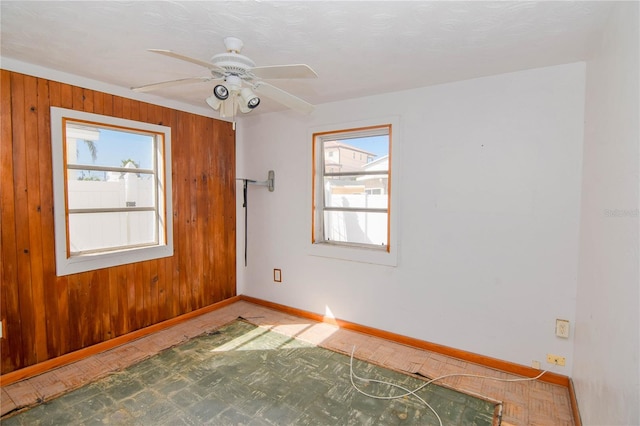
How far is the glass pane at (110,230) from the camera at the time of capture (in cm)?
271

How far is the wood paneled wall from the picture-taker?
2320 millimetres

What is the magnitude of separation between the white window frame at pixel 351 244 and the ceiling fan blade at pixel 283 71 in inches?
58.6

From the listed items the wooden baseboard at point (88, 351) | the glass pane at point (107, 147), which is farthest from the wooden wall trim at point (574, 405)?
the glass pane at point (107, 147)

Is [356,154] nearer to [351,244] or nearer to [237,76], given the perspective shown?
[351,244]

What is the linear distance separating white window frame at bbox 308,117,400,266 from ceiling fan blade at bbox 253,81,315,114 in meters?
1.06

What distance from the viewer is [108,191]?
9.49ft

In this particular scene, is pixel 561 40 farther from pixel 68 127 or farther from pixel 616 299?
pixel 68 127

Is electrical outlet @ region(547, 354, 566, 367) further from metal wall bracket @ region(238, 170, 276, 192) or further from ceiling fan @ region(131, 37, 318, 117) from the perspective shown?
metal wall bracket @ region(238, 170, 276, 192)

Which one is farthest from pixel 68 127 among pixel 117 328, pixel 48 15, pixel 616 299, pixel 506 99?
pixel 616 299

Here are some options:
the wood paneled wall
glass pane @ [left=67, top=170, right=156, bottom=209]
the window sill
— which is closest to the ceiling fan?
the wood paneled wall

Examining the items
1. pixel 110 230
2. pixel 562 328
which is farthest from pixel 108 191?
pixel 562 328

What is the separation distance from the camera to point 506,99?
2.45 meters

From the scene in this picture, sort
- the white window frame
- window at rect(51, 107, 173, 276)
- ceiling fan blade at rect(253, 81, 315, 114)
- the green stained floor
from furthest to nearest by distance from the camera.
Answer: the white window frame → window at rect(51, 107, 173, 276) → the green stained floor → ceiling fan blade at rect(253, 81, 315, 114)

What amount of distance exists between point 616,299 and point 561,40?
1.54 metres
